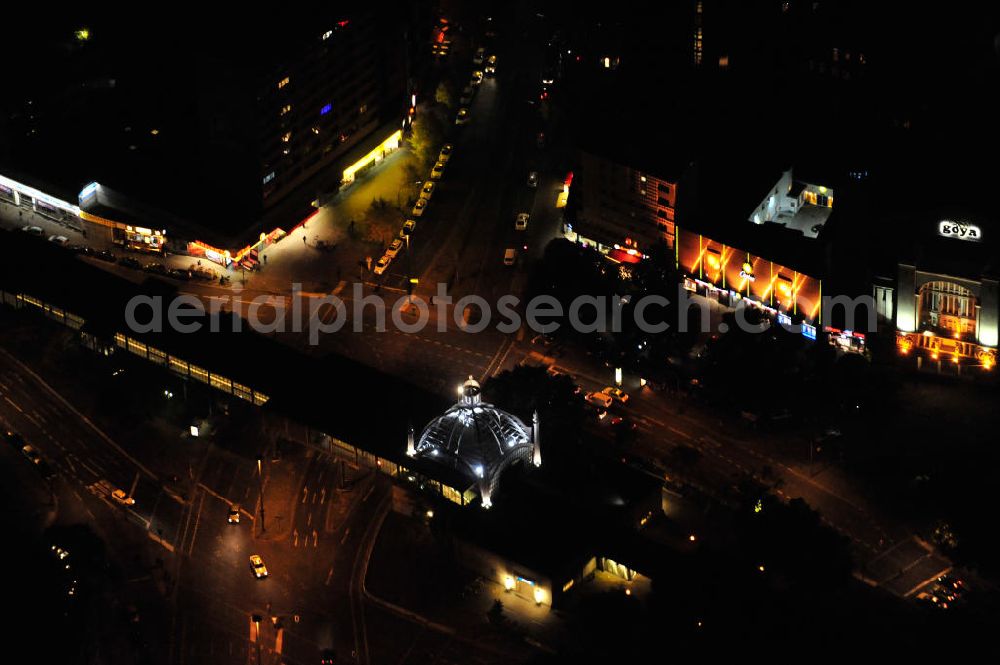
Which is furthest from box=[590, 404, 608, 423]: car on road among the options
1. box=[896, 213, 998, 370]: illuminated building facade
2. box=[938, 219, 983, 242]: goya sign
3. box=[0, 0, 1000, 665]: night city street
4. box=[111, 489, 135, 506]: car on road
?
box=[111, 489, 135, 506]: car on road

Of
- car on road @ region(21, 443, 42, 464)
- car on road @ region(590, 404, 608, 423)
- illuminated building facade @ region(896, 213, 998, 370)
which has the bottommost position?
car on road @ region(21, 443, 42, 464)

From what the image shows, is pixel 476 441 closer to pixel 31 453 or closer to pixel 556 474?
pixel 556 474


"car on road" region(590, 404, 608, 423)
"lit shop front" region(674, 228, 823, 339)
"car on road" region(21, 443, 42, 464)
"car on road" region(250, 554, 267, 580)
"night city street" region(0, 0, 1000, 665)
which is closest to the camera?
"night city street" region(0, 0, 1000, 665)

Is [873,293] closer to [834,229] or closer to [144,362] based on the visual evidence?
[834,229]

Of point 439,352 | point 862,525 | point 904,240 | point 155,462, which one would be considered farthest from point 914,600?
point 155,462

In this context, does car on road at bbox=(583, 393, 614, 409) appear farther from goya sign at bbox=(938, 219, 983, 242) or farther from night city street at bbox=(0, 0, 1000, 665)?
goya sign at bbox=(938, 219, 983, 242)
